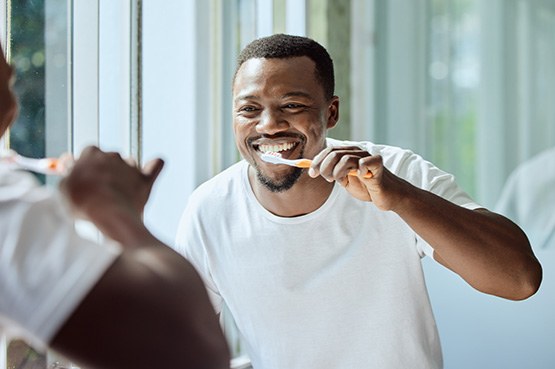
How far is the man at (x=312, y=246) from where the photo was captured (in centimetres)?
139

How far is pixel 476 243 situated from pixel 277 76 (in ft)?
1.71

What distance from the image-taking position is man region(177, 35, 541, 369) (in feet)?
4.57

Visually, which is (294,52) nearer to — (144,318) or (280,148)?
(280,148)

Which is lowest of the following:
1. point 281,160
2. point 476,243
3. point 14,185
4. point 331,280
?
point 331,280

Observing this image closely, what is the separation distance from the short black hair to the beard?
0.63 feet

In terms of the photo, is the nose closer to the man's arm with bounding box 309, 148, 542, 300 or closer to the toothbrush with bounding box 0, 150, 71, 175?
the man's arm with bounding box 309, 148, 542, 300

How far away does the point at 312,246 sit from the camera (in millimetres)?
1535

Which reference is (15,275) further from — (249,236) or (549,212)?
(549,212)

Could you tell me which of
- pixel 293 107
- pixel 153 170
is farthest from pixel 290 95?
pixel 153 170

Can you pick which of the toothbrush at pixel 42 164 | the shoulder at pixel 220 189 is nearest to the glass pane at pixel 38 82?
the shoulder at pixel 220 189

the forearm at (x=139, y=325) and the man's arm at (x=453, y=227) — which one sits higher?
the forearm at (x=139, y=325)

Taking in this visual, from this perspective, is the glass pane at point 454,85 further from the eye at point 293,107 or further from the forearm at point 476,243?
the forearm at point 476,243

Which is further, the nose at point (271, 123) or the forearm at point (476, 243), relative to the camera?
the nose at point (271, 123)

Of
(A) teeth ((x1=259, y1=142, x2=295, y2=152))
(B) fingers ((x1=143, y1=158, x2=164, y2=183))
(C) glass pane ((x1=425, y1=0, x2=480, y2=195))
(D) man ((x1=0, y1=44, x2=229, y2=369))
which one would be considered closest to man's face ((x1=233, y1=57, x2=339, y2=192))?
(A) teeth ((x1=259, y1=142, x2=295, y2=152))
